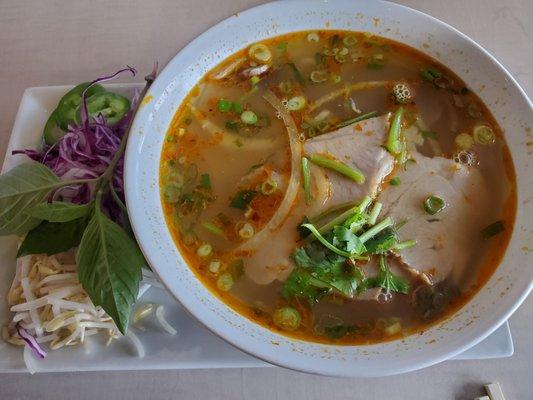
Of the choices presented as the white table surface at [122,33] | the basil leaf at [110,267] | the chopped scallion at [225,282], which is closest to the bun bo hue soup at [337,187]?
the chopped scallion at [225,282]

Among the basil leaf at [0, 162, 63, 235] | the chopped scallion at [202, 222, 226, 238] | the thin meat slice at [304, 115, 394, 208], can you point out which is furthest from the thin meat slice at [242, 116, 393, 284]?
the basil leaf at [0, 162, 63, 235]

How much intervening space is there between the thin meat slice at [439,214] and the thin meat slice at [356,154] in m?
0.06

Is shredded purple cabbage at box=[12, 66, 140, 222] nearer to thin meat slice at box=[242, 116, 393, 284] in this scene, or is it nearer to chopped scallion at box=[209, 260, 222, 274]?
chopped scallion at box=[209, 260, 222, 274]

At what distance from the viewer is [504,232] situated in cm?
135

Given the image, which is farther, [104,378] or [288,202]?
[104,378]

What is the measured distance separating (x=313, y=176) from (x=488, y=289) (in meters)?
0.53

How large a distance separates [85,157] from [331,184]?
29.2 inches

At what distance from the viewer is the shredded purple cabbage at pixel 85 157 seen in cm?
153

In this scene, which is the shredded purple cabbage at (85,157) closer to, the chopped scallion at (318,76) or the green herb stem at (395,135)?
the chopped scallion at (318,76)

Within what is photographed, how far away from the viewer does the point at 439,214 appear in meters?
1.40

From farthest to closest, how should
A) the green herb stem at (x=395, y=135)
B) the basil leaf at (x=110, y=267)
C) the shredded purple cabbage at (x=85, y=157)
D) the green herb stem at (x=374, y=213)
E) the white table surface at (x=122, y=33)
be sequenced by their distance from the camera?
the white table surface at (x=122, y=33) → the shredded purple cabbage at (x=85, y=157) → the green herb stem at (x=395, y=135) → the green herb stem at (x=374, y=213) → the basil leaf at (x=110, y=267)

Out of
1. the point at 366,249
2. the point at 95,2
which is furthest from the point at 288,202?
the point at 95,2

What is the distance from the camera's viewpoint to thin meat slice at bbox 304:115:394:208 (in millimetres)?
1390

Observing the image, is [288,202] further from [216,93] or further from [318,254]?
[216,93]
